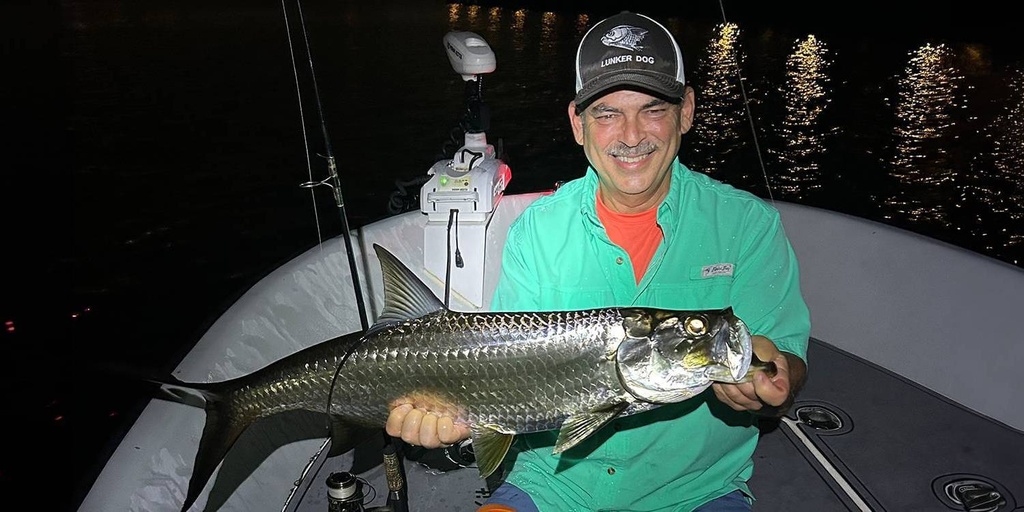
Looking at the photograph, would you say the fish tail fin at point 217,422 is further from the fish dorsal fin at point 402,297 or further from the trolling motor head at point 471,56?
the trolling motor head at point 471,56

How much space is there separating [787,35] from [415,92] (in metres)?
21.2

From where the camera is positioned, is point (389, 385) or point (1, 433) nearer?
point (389, 385)

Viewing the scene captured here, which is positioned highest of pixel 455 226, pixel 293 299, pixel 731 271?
pixel 731 271

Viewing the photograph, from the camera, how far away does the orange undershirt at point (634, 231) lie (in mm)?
3109

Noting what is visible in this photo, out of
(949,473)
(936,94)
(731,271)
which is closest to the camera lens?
(731,271)

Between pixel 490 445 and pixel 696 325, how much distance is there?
0.82 meters

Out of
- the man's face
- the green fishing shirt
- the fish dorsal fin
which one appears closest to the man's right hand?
the fish dorsal fin

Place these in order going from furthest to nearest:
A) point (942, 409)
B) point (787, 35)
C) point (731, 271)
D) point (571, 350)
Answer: point (787, 35) < point (942, 409) < point (731, 271) < point (571, 350)

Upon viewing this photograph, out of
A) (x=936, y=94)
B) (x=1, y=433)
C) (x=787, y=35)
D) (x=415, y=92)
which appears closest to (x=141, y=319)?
(x=1, y=433)

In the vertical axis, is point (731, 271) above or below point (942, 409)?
above

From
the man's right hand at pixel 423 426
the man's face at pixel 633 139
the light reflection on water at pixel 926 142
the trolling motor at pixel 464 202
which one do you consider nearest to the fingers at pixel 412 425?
the man's right hand at pixel 423 426

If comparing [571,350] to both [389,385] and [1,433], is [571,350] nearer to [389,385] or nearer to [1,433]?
[389,385]

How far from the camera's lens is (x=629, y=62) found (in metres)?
2.87

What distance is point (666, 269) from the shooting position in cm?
293
